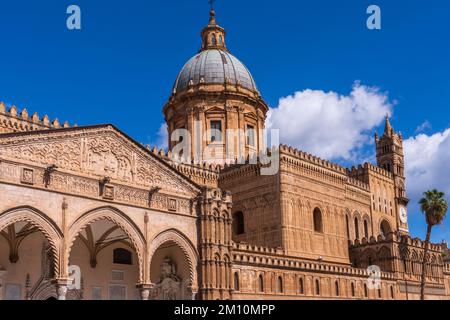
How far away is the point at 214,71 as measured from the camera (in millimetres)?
55531

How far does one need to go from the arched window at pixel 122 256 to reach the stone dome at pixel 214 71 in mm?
25031

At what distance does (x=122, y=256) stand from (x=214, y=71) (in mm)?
26602

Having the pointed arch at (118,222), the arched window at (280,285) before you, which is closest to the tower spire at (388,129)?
the arched window at (280,285)

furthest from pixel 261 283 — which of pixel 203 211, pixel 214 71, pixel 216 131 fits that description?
pixel 214 71

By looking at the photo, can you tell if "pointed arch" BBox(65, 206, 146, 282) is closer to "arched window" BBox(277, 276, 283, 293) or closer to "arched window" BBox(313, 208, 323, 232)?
"arched window" BBox(277, 276, 283, 293)

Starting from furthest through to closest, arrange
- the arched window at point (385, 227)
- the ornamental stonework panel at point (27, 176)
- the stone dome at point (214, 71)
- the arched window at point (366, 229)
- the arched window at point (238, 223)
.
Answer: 1. the arched window at point (385, 227)
2. the stone dome at point (214, 71)
3. the arched window at point (366, 229)
4. the arched window at point (238, 223)
5. the ornamental stonework panel at point (27, 176)

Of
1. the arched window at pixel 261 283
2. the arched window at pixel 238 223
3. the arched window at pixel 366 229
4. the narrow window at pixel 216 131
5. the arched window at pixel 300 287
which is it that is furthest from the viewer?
the arched window at pixel 366 229

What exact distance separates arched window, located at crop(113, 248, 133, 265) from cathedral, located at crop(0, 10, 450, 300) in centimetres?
8

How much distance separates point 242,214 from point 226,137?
858 centimetres

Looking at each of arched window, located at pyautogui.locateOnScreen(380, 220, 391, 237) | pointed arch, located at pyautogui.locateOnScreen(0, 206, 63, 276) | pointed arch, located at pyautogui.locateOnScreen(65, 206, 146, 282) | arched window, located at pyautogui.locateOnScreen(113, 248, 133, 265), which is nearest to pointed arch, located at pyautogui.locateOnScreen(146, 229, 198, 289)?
pointed arch, located at pyautogui.locateOnScreen(65, 206, 146, 282)

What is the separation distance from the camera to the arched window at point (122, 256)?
108 ft

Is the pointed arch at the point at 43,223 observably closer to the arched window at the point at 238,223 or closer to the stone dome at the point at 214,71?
the arched window at the point at 238,223
